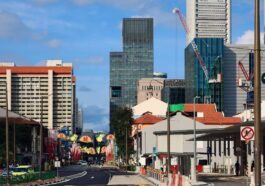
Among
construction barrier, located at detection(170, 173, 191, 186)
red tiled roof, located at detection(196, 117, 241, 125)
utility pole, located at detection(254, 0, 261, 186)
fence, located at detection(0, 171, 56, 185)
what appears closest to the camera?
utility pole, located at detection(254, 0, 261, 186)

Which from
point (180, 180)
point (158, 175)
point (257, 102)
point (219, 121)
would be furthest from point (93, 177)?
point (219, 121)

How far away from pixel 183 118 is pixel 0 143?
40316 mm

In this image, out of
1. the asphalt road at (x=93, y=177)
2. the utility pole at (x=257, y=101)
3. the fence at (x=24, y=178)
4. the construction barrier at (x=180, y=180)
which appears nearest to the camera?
the utility pole at (x=257, y=101)

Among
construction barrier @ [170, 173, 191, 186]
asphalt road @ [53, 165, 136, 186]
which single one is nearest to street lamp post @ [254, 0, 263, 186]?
construction barrier @ [170, 173, 191, 186]

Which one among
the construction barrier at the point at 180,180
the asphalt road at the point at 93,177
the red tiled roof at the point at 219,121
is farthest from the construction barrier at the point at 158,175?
the red tiled roof at the point at 219,121

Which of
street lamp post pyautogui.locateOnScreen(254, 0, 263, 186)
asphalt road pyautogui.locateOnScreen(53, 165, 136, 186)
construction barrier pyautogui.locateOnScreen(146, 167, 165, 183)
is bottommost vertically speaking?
asphalt road pyautogui.locateOnScreen(53, 165, 136, 186)

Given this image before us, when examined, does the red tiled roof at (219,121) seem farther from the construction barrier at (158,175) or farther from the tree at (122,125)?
the construction barrier at (158,175)

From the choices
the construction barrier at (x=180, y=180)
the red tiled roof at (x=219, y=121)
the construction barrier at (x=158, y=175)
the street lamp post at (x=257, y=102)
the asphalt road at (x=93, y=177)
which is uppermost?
the red tiled roof at (x=219, y=121)

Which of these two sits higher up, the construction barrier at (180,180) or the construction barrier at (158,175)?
the construction barrier at (180,180)

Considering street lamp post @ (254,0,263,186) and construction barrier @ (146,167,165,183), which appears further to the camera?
construction barrier @ (146,167,165,183)

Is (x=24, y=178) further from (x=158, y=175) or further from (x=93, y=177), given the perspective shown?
(x=93, y=177)

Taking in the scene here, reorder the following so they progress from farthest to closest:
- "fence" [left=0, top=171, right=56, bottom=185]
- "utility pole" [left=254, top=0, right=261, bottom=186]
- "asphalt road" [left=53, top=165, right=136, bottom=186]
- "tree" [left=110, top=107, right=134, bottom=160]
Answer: "tree" [left=110, top=107, right=134, bottom=160] → "asphalt road" [left=53, top=165, right=136, bottom=186] → "fence" [left=0, top=171, right=56, bottom=185] → "utility pole" [left=254, top=0, right=261, bottom=186]

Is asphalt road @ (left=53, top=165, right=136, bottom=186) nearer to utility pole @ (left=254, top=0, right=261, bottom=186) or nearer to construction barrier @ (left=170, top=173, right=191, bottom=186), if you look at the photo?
construction barrier @ (left=170, top=173, right=191, bottom=186)

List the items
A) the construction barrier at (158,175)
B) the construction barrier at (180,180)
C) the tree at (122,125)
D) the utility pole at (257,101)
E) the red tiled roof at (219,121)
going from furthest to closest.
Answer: the red tiled roof at (219,121)
the tree at (122,125)
the construction barrier at (158,175)
the construction barrier at (180,180)
the utility pole at (257,101)
